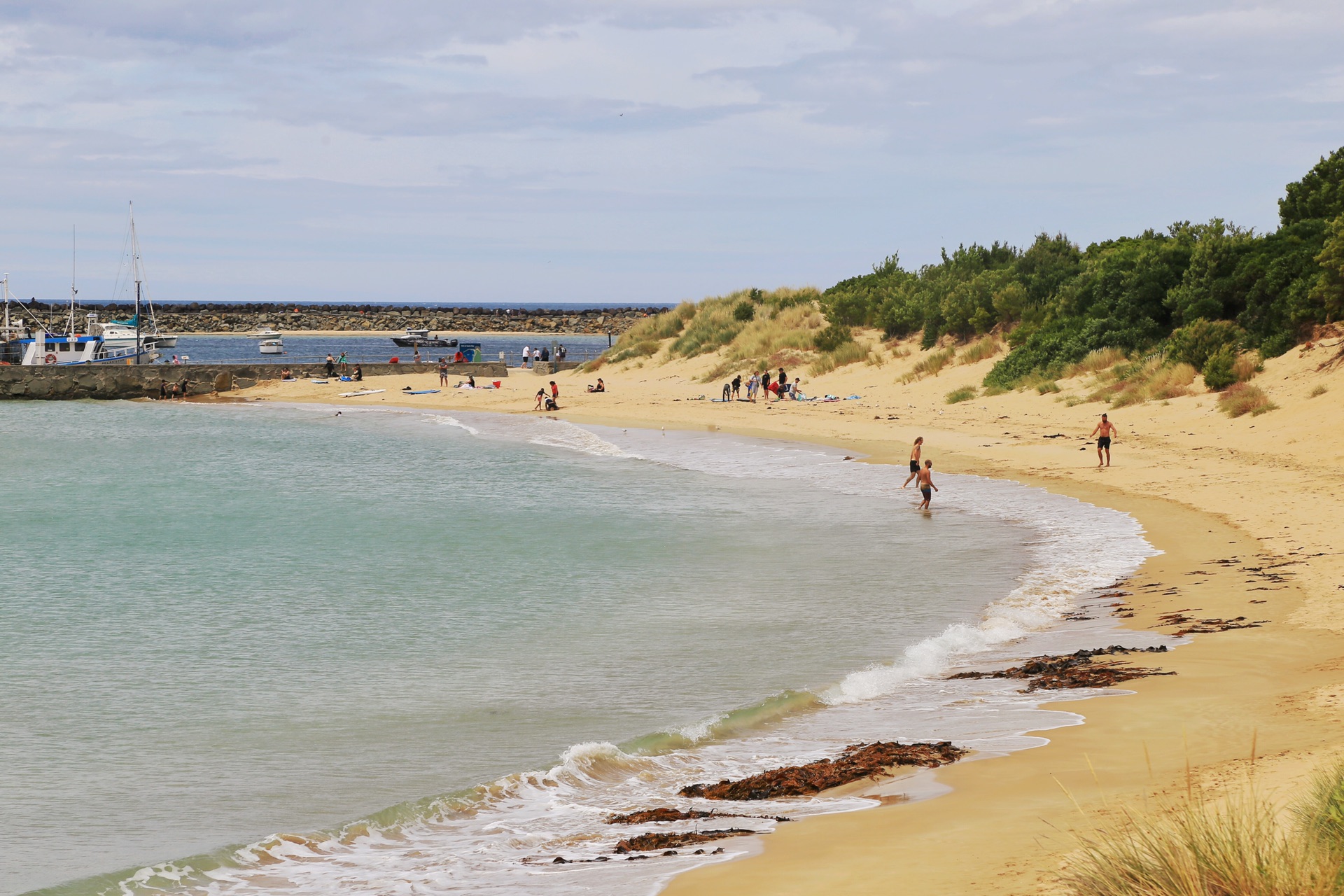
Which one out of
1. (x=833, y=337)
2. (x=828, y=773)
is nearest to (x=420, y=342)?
(x=833, y=337)

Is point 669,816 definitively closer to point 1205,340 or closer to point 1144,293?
point 1205,340

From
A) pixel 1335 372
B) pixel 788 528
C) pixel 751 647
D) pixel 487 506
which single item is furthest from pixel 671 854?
pixel 1335 372

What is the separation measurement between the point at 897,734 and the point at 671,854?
3.20 meters

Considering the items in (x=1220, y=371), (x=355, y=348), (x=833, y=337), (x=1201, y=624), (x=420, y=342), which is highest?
(x=420, y=342)

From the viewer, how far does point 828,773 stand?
8.49m

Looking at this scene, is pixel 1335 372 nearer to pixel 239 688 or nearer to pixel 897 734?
pixel 897 734

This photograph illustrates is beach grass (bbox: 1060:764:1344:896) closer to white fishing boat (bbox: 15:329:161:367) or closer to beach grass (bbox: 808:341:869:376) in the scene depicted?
beach grass (bbox: 808:341:869:376)

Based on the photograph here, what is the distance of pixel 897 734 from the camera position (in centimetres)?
960

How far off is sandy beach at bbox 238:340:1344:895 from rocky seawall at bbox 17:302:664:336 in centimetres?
12029

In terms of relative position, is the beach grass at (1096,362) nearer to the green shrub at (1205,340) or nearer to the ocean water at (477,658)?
the green shrub at (1205,340)

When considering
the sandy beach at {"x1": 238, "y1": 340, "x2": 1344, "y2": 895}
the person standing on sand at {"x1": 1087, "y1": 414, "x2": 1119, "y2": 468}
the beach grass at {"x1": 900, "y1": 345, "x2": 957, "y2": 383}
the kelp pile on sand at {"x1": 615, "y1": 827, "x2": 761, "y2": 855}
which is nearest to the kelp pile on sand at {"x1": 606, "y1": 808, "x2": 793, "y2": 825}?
the kelp pile on sand at {"x1": 615, "y1": 827, "x2": 761, "y2": 855}

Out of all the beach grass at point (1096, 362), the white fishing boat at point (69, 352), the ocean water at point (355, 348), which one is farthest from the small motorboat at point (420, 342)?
the beach grass at point (1096, 362)

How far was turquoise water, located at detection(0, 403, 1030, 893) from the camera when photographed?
939cm

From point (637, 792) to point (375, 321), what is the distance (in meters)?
164
